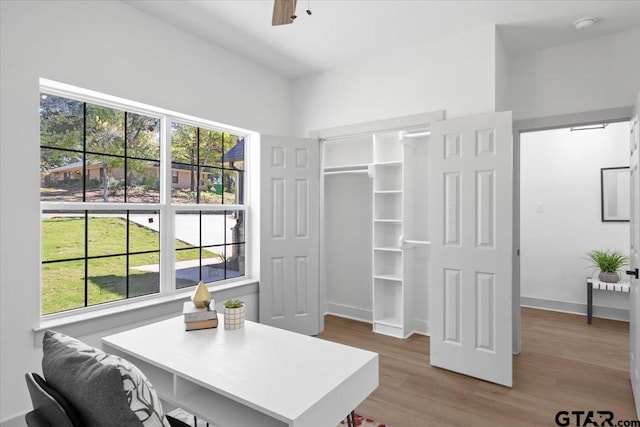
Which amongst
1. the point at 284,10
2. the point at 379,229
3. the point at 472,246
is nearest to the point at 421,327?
the point at 379,229

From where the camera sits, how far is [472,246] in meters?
2.92

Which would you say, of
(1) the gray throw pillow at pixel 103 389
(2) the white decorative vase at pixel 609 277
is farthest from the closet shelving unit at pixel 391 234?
(1) the gray throw pillow at pixel 103 389

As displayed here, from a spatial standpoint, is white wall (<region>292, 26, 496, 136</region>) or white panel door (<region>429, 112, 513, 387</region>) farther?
white wall (<region>292, 26, 496, 136</region>)

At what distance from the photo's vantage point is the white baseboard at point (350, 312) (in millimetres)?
4434

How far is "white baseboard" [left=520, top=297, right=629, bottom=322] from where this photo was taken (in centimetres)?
431

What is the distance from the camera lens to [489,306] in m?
2.84

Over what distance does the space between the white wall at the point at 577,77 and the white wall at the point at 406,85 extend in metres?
0.63

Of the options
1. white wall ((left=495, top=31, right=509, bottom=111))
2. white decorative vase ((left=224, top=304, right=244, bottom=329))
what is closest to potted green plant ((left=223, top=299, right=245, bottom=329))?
white decorative vase ((left=224, top=304, right=244, bottom=329))

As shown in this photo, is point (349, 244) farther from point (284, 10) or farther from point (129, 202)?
point (284, 10)

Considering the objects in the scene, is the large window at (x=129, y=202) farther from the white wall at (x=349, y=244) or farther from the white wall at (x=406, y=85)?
the white wall at (x=349, y=244)

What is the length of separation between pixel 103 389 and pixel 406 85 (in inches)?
130

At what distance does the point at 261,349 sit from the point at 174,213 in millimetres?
1850

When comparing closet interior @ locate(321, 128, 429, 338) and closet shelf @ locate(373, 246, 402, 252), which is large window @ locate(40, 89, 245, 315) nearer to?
closet interior @ locate(321, 128, 429, 338)

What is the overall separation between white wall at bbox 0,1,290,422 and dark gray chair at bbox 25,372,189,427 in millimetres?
1416
